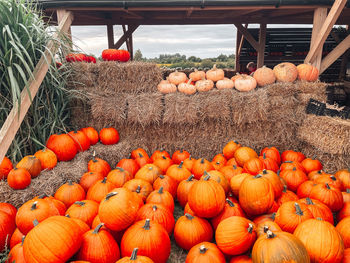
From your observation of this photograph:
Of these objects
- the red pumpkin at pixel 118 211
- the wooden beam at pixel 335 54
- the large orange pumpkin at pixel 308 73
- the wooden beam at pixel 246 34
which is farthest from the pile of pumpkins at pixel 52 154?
the wooden beam at pixel 246 34

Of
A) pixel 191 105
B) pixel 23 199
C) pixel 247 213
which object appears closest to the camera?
pixel 247 213

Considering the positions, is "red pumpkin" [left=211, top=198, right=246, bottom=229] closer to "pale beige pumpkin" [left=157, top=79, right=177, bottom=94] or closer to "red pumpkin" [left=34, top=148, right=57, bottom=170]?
"red pumpkin" [left=34, top=148, right=57, bottom=170]

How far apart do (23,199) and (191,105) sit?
2.53m

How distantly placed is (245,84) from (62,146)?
2.99 metres

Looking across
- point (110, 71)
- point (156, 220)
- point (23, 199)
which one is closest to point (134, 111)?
point (110, 71)

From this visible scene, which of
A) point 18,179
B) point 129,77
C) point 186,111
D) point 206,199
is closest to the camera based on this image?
point 206,199

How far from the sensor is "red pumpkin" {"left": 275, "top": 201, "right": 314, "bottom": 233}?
1.74 meters

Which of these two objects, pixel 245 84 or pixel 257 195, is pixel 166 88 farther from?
pixel 257 195

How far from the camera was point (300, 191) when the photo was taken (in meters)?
2.53

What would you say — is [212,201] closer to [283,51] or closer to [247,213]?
[247,213]

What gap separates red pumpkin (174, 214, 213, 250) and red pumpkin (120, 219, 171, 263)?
0.21 meters

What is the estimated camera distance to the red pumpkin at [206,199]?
1.84 meters

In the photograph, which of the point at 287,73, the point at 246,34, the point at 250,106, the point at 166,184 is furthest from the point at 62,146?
the point at 246,34

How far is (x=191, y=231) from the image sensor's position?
1839mm
